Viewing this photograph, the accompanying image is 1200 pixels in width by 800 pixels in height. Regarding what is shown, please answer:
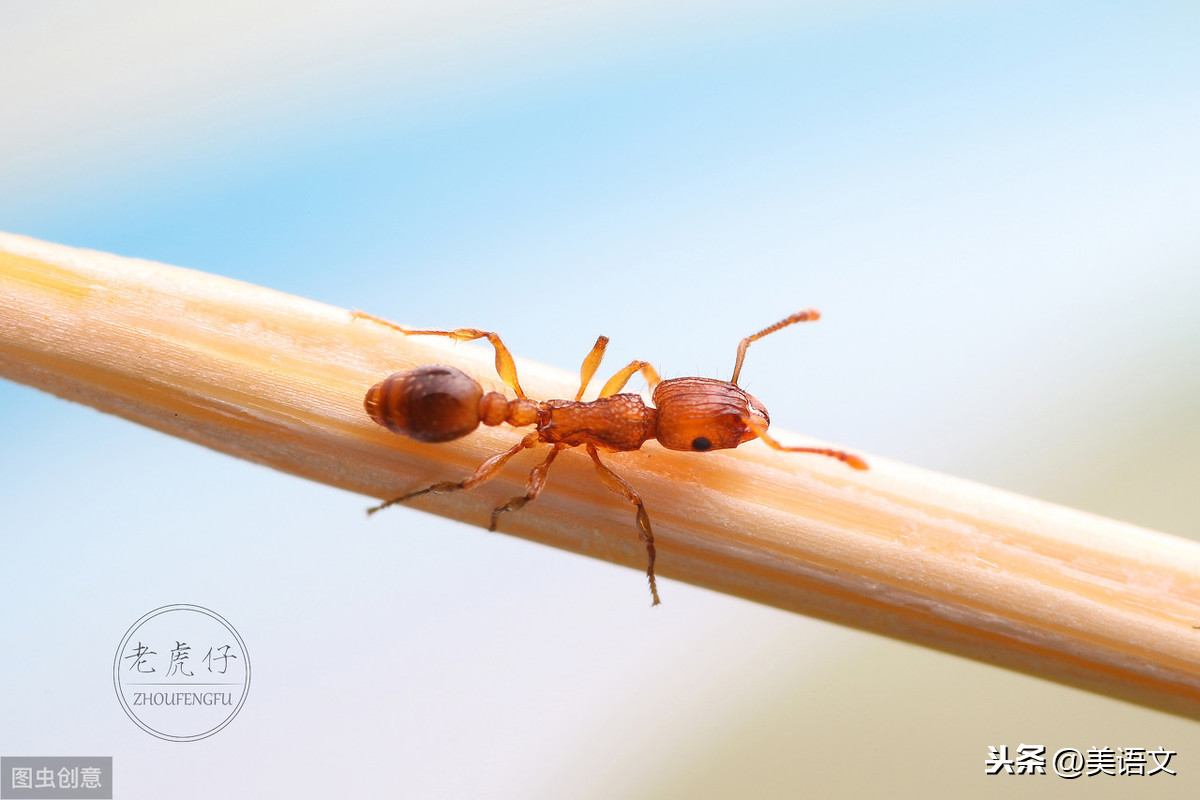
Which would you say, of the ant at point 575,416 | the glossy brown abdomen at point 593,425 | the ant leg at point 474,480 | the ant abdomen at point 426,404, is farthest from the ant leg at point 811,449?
the ant abdomen at point 426,404

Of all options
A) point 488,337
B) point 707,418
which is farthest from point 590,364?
point 707,418

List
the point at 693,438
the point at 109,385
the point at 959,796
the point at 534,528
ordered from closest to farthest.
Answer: the point at 109,385 → the point at 534,528 → the point at 693,438 → the point at 959,796

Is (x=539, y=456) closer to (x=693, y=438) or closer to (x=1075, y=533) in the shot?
(x=693, y=438)

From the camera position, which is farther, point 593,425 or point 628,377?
point 628,377

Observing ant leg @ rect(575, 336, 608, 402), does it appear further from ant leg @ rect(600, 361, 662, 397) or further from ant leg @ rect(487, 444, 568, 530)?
ant leg @ rect(487, 444, 568, 530)

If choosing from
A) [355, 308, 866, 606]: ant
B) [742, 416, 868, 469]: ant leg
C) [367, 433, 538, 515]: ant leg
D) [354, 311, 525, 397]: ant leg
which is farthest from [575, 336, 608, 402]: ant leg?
[742, 416, 868, 469]: ant leg

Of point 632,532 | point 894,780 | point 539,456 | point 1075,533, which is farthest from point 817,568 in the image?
point 894,780

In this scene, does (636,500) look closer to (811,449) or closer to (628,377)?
(811,449)
